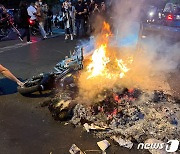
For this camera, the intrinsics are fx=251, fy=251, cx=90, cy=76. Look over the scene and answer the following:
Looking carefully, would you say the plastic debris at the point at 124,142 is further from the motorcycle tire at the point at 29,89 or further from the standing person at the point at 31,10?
the standing person at the point at 31,10

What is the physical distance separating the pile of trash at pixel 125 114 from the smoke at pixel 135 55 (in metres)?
0.34

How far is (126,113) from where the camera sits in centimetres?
452

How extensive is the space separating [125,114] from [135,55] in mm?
4628

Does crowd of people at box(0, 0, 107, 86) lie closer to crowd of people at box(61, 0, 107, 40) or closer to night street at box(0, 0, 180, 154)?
crowd of people at box(61, 0, 107, 40)

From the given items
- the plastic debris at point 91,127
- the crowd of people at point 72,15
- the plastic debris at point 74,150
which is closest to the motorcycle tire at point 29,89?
the plastic debris at point 91,127

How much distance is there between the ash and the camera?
4152 mm

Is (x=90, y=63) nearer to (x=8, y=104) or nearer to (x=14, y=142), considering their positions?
(x=8, y=104)

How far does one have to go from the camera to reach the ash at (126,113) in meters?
4.15

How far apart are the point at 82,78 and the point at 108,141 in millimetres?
2211

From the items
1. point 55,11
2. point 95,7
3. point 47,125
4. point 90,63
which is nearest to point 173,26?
point 95,7

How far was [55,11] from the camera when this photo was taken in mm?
23312

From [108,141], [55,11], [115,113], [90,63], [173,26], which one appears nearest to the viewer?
[108,141]

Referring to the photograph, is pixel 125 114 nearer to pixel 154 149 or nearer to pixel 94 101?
pixel 94 101

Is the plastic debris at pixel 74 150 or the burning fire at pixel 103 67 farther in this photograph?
the burning fire at pixel 103 67
